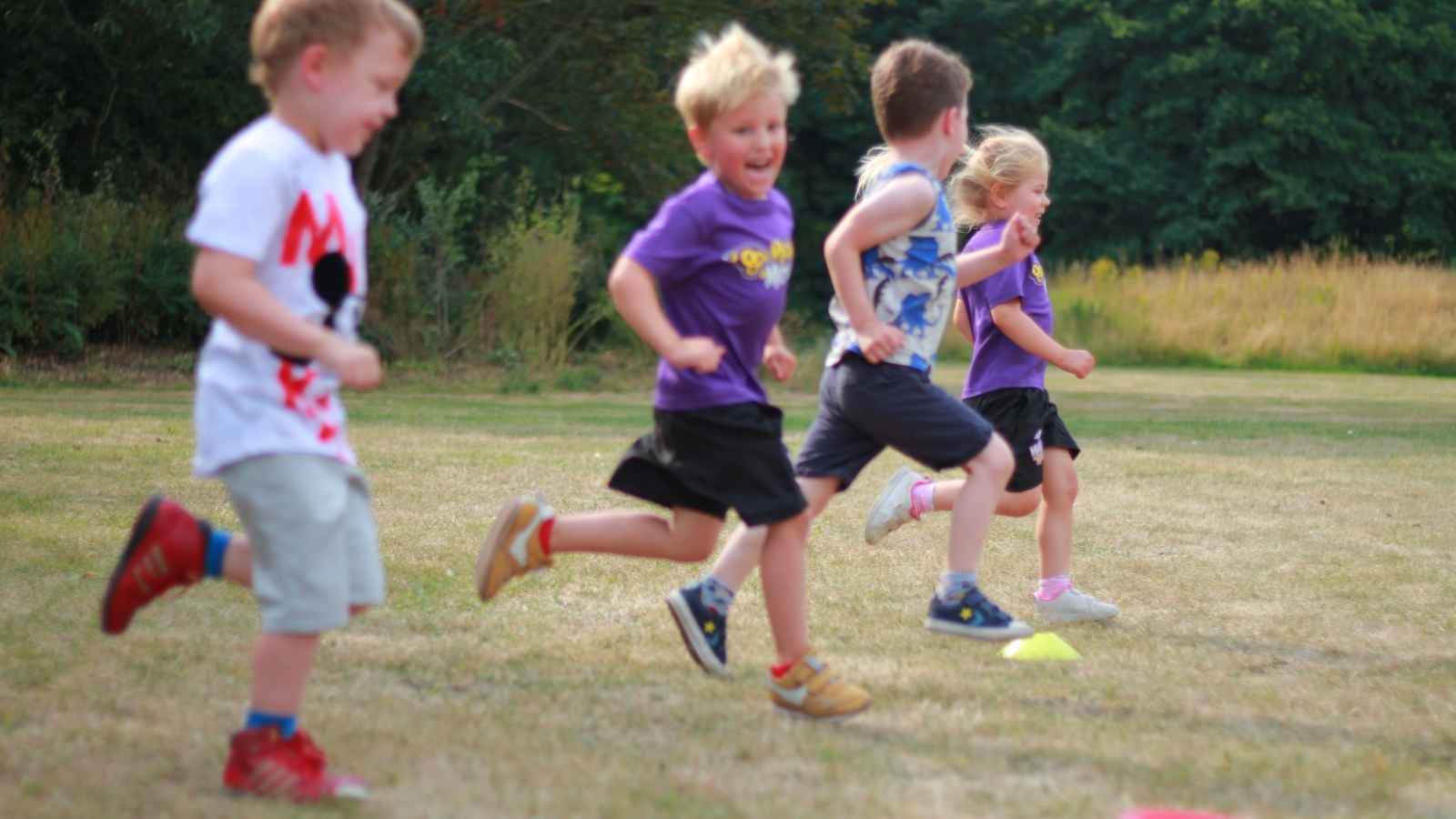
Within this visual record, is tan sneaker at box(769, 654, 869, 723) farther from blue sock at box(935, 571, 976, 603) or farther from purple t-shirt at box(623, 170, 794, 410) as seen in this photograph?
blue sock at box(935, 571, 976, 603)

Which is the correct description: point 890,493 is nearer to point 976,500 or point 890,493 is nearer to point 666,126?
point 976,500

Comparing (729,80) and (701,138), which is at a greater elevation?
(729,80)

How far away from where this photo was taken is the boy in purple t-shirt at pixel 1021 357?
226 inches

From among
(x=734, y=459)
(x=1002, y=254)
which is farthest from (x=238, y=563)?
(x=1002, y=254)

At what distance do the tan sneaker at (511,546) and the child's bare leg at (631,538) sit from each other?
0.05 metres

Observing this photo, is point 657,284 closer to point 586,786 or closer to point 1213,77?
point 586,786

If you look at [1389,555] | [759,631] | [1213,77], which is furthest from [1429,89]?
[759,631]

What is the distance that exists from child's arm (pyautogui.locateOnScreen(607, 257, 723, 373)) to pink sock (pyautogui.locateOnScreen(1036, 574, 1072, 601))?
1934 mm

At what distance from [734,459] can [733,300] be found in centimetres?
39

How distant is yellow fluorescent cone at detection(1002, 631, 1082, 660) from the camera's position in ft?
16.3

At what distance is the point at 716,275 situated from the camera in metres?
4.30

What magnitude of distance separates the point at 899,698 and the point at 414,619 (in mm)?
1587

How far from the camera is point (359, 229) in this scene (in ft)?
11.5

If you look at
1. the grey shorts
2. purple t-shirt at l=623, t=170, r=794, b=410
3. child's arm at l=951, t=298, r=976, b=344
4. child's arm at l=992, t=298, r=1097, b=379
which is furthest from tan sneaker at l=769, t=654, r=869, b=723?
child's arm at l=951, t=298, r=976, b=344
